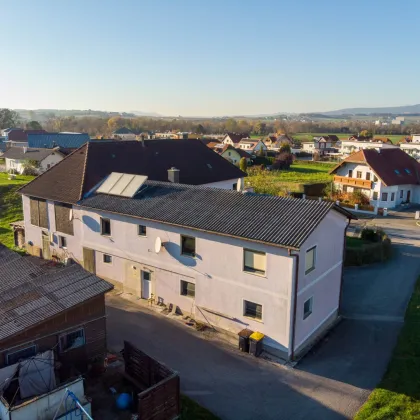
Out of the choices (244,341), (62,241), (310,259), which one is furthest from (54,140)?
(310,259)

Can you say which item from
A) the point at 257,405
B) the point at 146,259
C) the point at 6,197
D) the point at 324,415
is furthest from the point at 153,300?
the point at 6,197

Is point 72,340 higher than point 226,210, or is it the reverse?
point 226,210

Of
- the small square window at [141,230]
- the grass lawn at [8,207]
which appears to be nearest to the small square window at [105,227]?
the small square window at [141,230]

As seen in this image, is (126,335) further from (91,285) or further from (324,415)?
(324,415)

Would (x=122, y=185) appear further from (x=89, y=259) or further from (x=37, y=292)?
(x=37, y=292)

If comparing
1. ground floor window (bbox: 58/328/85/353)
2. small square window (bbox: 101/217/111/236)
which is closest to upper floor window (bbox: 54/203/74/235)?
small square window (bbox: 101/217/111/236)

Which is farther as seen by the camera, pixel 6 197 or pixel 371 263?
pixel 6 197

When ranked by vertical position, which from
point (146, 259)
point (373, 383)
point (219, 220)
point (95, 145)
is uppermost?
point (95, 145)
